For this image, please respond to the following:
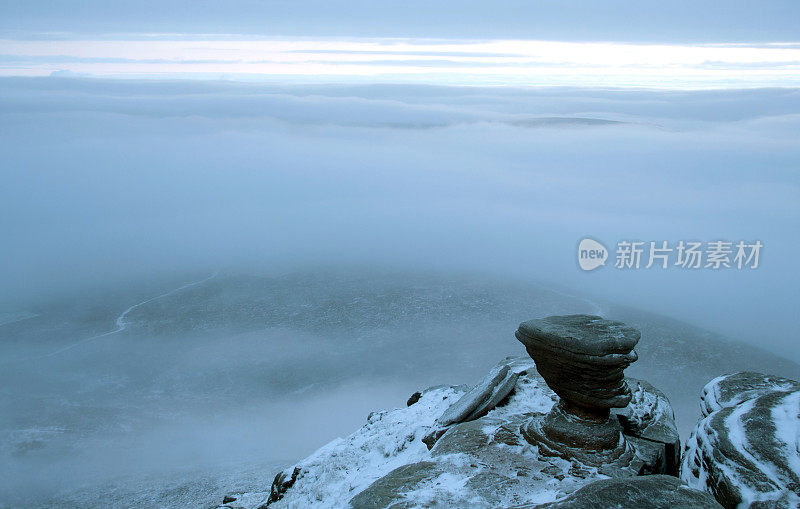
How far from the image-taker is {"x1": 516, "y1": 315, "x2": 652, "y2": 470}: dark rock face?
12.3m

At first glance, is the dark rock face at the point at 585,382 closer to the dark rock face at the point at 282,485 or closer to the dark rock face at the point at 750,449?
the dark rock face at the point at 750,449

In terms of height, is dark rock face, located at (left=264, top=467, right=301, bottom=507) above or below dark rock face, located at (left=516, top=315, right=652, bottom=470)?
below

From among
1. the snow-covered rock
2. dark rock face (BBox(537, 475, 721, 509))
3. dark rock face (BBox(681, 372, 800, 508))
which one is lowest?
the snow-covered rock

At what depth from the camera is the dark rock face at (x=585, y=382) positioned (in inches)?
484

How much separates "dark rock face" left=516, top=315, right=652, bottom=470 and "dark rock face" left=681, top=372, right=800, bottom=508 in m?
1.34

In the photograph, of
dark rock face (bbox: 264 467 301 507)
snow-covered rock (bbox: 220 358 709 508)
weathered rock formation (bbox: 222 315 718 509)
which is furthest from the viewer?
dark rock face (bbox: 264 467 301 507)

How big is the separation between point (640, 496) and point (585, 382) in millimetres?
3997

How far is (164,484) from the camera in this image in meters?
21.7

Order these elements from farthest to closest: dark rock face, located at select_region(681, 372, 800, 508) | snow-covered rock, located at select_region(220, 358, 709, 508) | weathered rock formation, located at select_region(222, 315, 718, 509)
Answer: snow-covered rock, located at select_region(220, 358, 709, 508)
weathered rock formation, located at select_region(222, 315, 718, 509)
dark rock face, located at select_region(681, 372, 800, 508)

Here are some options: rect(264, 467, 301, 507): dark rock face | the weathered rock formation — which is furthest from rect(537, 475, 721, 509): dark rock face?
rect(264, 467, 301, 507): dark rock face

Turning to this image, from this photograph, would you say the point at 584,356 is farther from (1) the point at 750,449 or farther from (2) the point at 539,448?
(1) the point at 750,449

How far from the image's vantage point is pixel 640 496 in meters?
8.78

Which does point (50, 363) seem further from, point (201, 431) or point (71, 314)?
point (201, 431)

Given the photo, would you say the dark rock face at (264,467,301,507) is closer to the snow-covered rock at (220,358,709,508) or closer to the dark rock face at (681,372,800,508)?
the snow-covered rock at (220,358,709,508)
